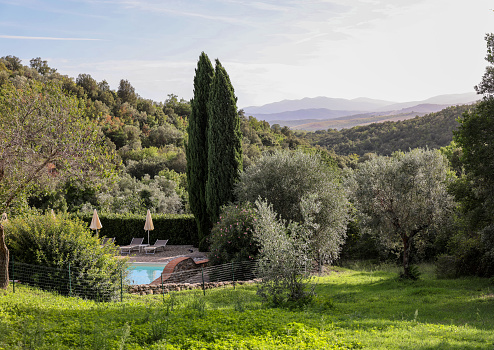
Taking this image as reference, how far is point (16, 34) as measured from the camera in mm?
31078

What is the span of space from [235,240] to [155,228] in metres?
10.6

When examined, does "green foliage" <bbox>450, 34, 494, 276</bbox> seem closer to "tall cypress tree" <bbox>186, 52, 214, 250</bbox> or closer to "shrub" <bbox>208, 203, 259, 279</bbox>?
"shrub" <bbox>208, 203, 259, 279</bbox>

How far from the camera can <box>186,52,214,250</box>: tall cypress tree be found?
21.5 m

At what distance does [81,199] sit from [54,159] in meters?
20.7

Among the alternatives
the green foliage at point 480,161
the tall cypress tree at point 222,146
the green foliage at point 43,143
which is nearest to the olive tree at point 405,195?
the green foliage at point 480,161

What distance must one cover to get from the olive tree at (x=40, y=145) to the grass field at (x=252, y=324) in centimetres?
275

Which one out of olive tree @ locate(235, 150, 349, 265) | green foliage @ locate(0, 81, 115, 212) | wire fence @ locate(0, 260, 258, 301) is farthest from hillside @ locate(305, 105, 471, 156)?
green foliage @ locate(0, 81, 115, 212)

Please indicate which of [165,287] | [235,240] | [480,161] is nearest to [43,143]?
[165,287]

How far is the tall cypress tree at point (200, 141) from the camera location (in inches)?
846

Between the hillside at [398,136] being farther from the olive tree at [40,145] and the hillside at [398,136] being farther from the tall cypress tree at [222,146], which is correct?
the olive tree at [40,145]

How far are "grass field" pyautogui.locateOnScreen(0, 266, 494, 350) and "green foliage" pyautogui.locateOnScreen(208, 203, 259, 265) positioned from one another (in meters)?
3.91

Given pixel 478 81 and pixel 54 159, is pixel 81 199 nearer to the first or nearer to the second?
pixel 54 159

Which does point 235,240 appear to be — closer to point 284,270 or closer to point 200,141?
point 284,270

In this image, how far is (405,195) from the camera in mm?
13109
